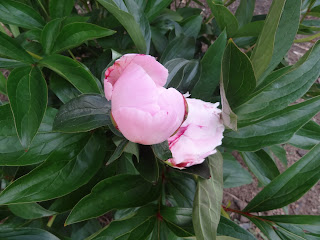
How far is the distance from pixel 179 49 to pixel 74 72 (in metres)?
0.22

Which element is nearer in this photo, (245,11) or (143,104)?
(143,104)

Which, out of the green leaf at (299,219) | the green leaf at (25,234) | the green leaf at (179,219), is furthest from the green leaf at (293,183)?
the green leaf at (25,234)

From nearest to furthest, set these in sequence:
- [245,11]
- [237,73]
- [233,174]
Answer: [237,73]
[245,11]
[233,174]

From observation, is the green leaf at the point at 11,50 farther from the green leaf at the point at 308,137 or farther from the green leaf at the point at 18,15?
the green leaf at the point at 308,137

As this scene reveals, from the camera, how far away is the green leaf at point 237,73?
410 mm

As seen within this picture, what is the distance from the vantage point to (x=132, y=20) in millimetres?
474

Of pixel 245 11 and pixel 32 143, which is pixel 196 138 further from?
pixel 245 11

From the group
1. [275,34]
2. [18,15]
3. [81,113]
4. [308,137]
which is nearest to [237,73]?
[275,34]

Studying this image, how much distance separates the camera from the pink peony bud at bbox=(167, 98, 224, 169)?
0.38 m

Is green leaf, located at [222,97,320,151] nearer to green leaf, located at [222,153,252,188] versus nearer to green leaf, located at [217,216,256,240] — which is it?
green leaf, located at [217,216,256,240]

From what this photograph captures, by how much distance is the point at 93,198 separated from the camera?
1.60 feet

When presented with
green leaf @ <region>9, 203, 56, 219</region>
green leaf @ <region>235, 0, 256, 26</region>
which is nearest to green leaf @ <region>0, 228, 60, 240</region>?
green leaf @ <region>9, 203, 56, 219</region>

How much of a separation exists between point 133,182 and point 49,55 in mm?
240

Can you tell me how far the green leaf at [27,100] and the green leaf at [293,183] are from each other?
1.24 ft
